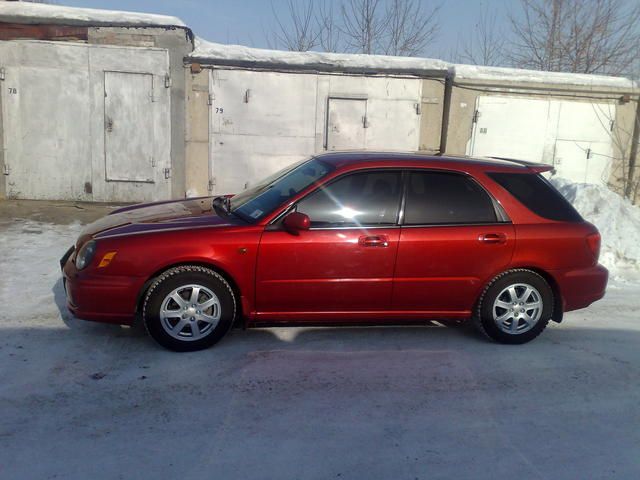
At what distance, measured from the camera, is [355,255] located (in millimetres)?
4379

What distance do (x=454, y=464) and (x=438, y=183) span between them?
2.32 metres

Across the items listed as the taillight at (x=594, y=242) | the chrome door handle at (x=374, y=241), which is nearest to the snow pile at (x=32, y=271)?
the chrome door handle at (x=374, y=241)

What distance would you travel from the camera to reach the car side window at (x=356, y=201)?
4426 millimetres

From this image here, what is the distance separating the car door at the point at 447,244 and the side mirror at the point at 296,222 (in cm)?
78

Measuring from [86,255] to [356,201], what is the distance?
2082mm

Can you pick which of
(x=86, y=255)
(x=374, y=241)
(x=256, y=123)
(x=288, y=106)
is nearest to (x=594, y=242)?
(x=374, y=241)

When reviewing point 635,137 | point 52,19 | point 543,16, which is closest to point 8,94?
point 52,19

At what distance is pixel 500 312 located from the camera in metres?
4.70

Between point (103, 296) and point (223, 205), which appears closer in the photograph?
point (103, 296)

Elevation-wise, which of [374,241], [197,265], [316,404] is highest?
[374,241]

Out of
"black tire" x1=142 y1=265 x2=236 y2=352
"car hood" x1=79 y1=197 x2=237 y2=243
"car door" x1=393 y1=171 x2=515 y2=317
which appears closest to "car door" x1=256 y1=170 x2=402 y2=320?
"car door" x1=393 y1=171 x2=515 y2=317

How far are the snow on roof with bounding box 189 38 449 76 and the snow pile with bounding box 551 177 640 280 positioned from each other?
3.61 metres

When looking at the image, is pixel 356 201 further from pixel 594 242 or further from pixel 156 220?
pixel 594 242

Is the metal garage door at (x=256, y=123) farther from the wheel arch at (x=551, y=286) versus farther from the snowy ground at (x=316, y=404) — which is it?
the wheel arch at (x=551, y=286)
